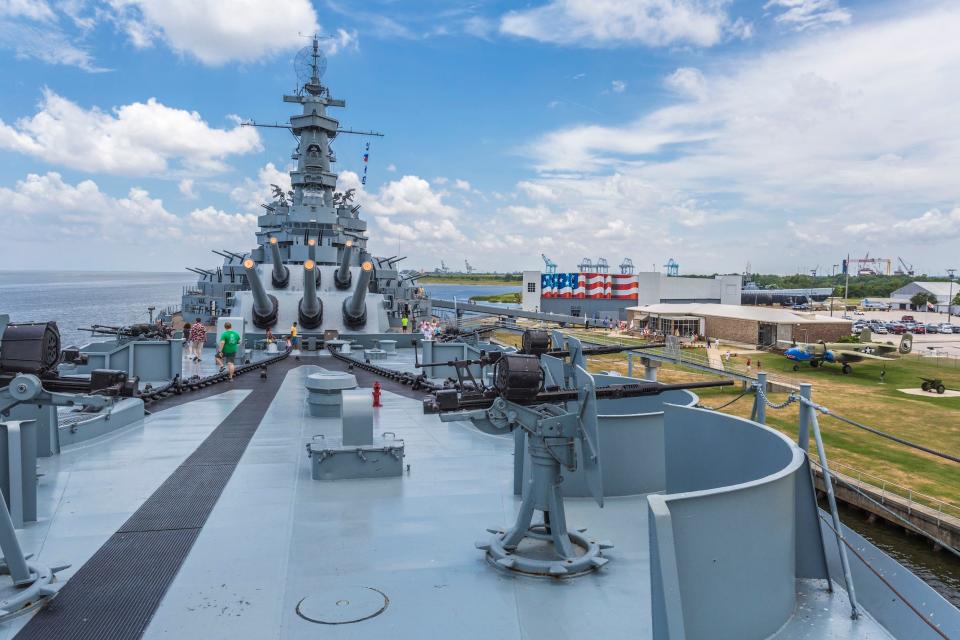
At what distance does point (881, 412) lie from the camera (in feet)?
52.9

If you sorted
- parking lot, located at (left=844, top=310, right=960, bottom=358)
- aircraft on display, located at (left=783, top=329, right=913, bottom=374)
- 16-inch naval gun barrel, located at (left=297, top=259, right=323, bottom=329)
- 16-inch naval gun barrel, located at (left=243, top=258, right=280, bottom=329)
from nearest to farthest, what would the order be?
1. 16-inch naval gun barrel, located at (left=243, top=258, right=280, bottom=329)
2. 16-inch naval gun barrel, located at (left=297, top=259, right=323, bottom=329)
3. aircraft on display, located at (left=783, top=329, right=913, bottom=374)
4. parking lot, located at (left=844, top=310, right=960, bottom=358)

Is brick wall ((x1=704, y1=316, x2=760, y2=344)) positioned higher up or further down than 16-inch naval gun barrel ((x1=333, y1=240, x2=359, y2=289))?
further down

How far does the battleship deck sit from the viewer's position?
329cm

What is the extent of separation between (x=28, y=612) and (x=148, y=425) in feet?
14.9

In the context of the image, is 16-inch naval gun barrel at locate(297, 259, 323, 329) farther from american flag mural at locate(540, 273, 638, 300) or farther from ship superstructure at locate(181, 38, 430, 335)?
american flag mural at locate(540, 273, 638, 300)

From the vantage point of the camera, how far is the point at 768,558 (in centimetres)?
299

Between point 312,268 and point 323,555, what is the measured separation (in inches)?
413

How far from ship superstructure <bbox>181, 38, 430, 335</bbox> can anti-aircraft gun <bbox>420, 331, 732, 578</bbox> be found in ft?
33.8

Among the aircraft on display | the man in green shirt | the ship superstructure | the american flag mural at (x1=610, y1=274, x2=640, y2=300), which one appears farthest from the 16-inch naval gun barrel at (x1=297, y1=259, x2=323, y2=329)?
the american flag mural at (x1=610, y1=274, x2=640, y2=300)

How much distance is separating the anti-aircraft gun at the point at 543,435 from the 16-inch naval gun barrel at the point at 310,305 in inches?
439

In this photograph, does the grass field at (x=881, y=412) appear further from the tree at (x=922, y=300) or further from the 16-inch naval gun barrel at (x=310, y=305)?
the tree at (x=922, y=300)

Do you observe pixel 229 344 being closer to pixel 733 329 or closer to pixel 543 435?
pixel 543 435

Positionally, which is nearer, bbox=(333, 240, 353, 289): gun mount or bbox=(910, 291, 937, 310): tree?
bbox=(333, 240, 353, 289): gun mount

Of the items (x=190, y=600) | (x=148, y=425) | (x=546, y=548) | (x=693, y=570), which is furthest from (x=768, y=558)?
(x=148, y=425)
